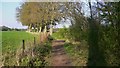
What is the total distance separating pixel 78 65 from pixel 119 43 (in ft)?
8.31

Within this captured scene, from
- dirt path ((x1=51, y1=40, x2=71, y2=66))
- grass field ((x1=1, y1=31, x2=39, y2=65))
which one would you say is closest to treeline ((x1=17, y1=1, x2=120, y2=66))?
dirt path ((x1=51, y1=40, x2=71, y2=66))

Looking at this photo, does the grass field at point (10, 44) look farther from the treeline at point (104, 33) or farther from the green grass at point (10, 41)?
the treeline at point (104, 33)

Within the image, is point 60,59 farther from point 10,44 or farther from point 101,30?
point 10,44

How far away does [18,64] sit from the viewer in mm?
6406

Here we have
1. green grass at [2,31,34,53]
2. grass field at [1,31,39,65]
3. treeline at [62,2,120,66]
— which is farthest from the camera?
green grass at [2,31,34,53]

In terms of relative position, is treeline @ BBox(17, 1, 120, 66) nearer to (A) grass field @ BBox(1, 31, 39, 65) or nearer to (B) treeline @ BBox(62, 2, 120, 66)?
(B) treeline @ BBox(62, 2, 120, 66)

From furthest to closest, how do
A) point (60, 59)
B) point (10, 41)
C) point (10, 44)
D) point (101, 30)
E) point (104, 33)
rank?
point (10, 41) < point (10, 44) < point (60, 59) < point (101, 30) < point (104, 33)

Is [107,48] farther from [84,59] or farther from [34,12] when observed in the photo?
[34,12]

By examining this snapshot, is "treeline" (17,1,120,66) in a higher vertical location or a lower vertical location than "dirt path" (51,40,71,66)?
higher

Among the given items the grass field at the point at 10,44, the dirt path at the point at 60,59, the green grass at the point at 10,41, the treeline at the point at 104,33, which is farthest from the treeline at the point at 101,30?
the green grass at the point at 10,41

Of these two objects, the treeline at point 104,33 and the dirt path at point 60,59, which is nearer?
the treeline at point 104,33

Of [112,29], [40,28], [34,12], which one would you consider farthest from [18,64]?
[40,28]

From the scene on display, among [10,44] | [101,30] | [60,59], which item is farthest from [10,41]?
[101,30]

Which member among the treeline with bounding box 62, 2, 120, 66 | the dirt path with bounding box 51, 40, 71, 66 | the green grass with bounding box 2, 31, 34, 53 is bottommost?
the dirt path with bounding box 51, 40, 71, 66
